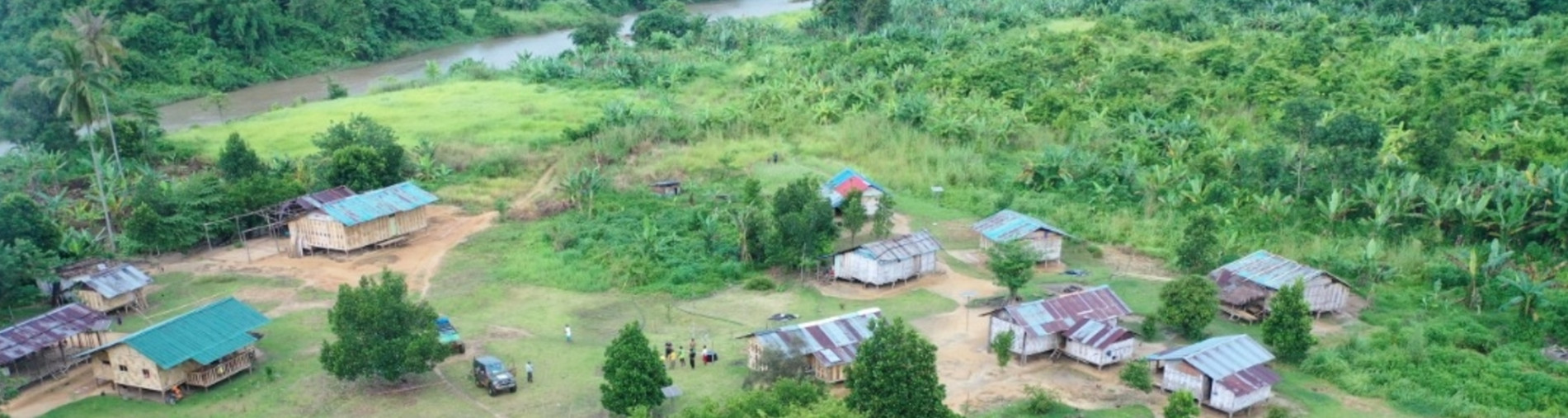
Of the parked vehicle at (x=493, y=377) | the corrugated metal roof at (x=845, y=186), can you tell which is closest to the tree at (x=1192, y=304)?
the corrugated metal roof at (x=845, y=186)

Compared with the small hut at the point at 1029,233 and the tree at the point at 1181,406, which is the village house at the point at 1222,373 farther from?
the small hut at the point at 1029,233

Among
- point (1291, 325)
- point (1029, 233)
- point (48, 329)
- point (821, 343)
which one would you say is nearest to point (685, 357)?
point (821, 343)

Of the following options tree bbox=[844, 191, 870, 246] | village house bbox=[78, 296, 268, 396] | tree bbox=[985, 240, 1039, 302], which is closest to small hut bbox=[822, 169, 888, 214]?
tree bbox=[844, 191, 870, 246]

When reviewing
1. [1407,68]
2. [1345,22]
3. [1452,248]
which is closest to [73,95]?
[1452,248]

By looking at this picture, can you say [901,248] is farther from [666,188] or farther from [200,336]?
[200,336]

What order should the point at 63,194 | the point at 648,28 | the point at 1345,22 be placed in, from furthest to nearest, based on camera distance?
1. the point at 648,28
2. the point at 1345,22
3. the point at 63,194

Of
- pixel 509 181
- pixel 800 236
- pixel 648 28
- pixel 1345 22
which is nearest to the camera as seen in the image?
pixel 800 236

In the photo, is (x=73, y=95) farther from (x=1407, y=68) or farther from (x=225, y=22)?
(x=1407, y=68)
